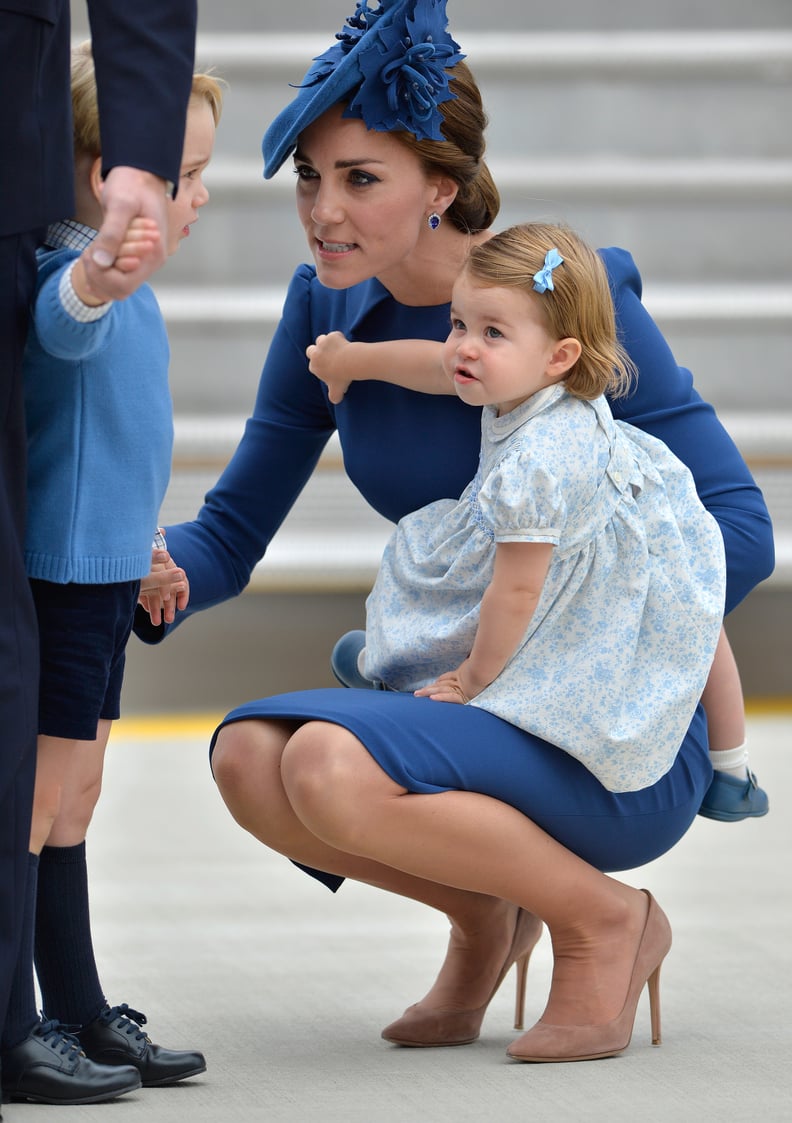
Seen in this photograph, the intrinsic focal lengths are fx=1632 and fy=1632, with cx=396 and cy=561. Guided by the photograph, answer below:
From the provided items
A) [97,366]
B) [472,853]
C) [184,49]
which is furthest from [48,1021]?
[184,49]

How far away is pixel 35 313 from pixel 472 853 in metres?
0.64

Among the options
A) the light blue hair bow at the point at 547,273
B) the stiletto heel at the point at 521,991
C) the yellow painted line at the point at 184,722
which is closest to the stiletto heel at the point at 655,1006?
the stiletto heel at the point at 521,991

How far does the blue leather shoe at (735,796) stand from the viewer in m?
1.79

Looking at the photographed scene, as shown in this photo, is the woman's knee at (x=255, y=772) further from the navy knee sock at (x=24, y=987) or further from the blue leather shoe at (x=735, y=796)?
the blue leather shoe at (x=735, y=796)

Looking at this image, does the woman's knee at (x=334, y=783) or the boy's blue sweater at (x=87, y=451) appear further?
the woman's knee at (x=334, y=783)

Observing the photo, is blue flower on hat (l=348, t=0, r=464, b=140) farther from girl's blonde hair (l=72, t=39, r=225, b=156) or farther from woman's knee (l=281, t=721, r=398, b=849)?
woman's knee (l=281, t=721, r=398, b=849)

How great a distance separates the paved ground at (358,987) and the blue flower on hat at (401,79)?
949mm

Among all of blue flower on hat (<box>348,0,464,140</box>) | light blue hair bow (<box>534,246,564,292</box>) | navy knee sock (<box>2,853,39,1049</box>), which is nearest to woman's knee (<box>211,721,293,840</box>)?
navy knee sock (<box>2,853,39,1049</box>)

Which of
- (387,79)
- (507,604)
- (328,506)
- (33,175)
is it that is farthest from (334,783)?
(328,506)

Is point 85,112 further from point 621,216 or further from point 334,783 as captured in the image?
point 621,216

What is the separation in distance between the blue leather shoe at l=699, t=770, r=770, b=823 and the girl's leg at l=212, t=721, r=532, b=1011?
255mm

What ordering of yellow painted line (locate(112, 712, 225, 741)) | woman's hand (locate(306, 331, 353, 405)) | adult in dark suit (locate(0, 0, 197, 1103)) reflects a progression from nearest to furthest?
adult in dark suit (locate(0, 0, 197, 1103)) < woman's hand (locate(306, 331, 353, 405)) < yellow painted line (locate(112, 712, 225, 741))

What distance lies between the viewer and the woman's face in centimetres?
171

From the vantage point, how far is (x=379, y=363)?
1.76 m
